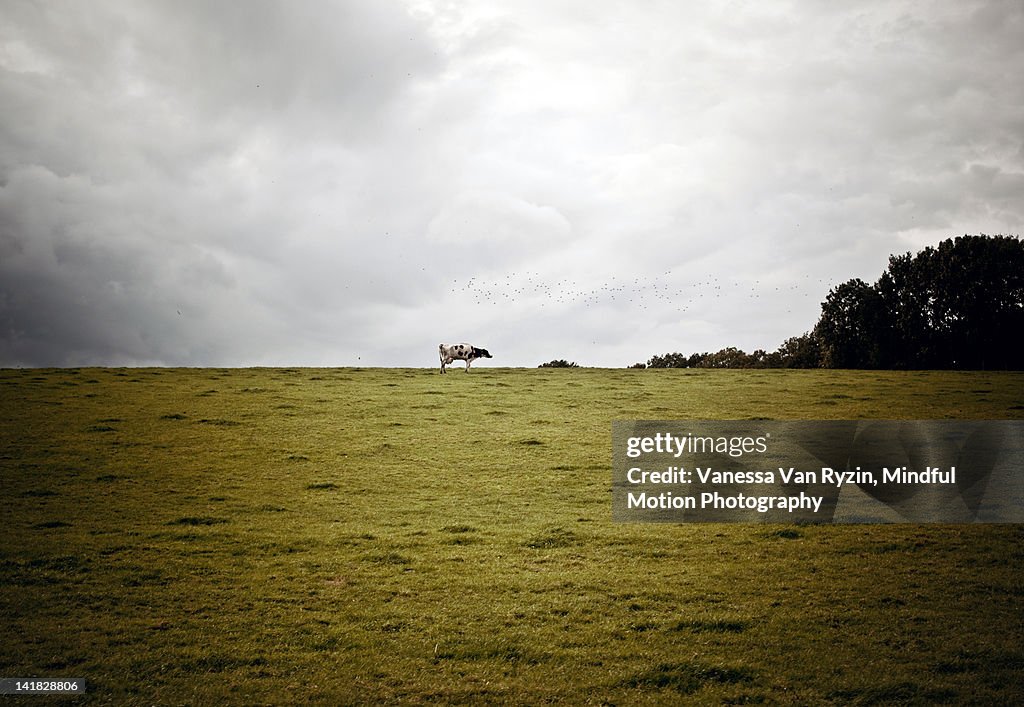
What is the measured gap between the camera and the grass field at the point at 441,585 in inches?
405

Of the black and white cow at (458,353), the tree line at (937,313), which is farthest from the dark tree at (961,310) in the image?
the black and white cow at (458,353)

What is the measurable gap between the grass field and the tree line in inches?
2042

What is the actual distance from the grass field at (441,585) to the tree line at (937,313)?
51.9 metres

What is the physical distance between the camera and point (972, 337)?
62875 millimetres

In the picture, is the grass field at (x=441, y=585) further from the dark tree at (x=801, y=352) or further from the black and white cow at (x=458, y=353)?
the dark tree at (x=801, y=352)

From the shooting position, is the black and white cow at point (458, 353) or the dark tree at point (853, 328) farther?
the dark tree at point (853, 328)

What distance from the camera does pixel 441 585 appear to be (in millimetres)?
13891

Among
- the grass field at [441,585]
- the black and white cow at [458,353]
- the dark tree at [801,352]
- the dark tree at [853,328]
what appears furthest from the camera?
the dark tree at [801,352]

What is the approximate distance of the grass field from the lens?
33.7ft

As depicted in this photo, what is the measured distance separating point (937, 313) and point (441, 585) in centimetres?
6934

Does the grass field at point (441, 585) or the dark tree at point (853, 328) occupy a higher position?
the dark tree at point (853, 328)

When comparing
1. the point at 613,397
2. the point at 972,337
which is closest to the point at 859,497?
the point at 613,397

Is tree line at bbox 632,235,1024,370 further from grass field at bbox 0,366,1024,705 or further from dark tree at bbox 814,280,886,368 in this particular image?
grass field at bbox 0,366,1024,705

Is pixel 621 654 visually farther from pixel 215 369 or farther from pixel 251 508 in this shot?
pixel 215 369
